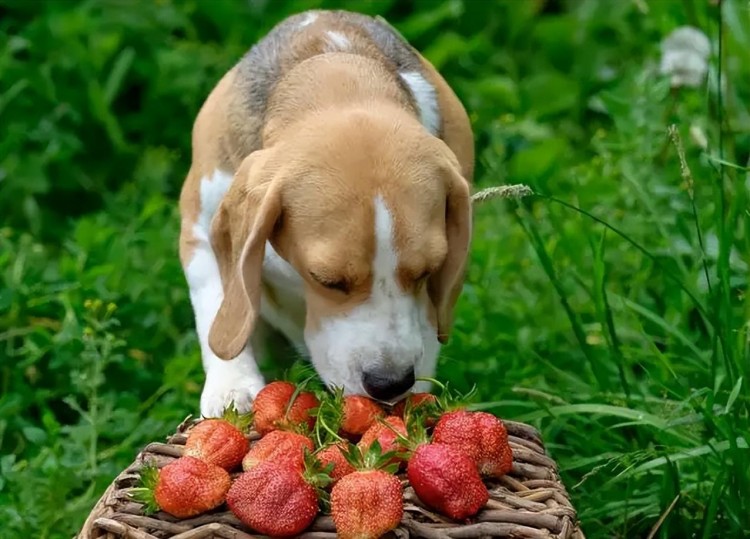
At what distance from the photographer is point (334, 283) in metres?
3.26

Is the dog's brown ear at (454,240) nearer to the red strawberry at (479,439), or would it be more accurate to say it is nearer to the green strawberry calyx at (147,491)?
the red strawberry at (479,439)

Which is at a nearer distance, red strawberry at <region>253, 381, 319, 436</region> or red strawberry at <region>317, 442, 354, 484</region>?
red strawberry at <region>317, 442, 354, 484</region>

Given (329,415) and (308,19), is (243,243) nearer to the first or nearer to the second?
(329,415)

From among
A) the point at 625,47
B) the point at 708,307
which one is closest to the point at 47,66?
the point at 625,47

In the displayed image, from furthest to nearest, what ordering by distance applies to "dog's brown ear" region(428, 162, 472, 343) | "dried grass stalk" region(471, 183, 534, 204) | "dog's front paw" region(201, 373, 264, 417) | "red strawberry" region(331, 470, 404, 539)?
"dog's front paw" region(201, 373, 264, 417) < "dog's brown ear" region(428, 162, 472, 343) < "dried grass stalk" region(471, 183, 534, 204) < "red strawberry" region(331, 470, 404, 539)

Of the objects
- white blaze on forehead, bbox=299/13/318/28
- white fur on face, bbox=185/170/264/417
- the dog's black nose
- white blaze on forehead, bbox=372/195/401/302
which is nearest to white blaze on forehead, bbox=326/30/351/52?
white blaze on forehead, bbox=299/13/318/28

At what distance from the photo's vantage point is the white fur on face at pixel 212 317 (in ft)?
A: 11.9

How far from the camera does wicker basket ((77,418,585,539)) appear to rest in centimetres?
262

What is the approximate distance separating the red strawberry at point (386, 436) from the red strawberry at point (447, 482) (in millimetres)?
93

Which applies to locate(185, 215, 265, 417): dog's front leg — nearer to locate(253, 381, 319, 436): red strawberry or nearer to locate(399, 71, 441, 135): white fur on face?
locate(253, 381, 319, 436): red strawberry

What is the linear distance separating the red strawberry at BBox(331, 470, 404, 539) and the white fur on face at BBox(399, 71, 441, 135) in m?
1.47

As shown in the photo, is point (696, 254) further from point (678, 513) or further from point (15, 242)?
point (15, 242)

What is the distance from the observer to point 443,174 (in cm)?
341

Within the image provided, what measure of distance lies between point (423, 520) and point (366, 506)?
0.60ft
